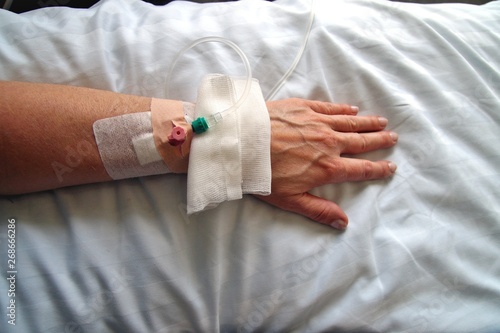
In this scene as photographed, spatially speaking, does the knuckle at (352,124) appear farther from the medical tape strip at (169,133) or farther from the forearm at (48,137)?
the forearm at (48,137)

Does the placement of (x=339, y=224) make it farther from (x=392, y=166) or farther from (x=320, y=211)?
(x=392, y=166)

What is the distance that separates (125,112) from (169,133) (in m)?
0.12

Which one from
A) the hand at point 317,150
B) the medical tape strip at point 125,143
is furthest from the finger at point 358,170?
the medical tape strip at point 125,143

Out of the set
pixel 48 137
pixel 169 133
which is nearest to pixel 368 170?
pixel 169 133

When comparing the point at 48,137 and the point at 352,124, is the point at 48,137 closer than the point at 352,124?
Yes

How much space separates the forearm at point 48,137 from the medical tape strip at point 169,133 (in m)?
0.06

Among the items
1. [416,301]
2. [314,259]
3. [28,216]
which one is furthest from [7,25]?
[416,301]

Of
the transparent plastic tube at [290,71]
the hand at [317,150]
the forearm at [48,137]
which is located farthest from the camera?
the transparent plastic tube at [290,71]

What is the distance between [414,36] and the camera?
1.01 m

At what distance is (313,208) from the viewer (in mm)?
→ 821

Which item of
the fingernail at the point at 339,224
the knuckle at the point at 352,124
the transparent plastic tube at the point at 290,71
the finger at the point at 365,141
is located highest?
the transparent plastic tube at the point at 290,71

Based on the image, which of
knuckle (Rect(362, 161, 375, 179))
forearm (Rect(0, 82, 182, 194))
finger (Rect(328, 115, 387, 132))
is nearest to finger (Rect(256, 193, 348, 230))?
knuckle (Rect(362, 161, 375, 179))

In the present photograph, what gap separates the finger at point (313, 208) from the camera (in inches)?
32.2

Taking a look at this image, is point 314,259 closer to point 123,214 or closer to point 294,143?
point 294,143
